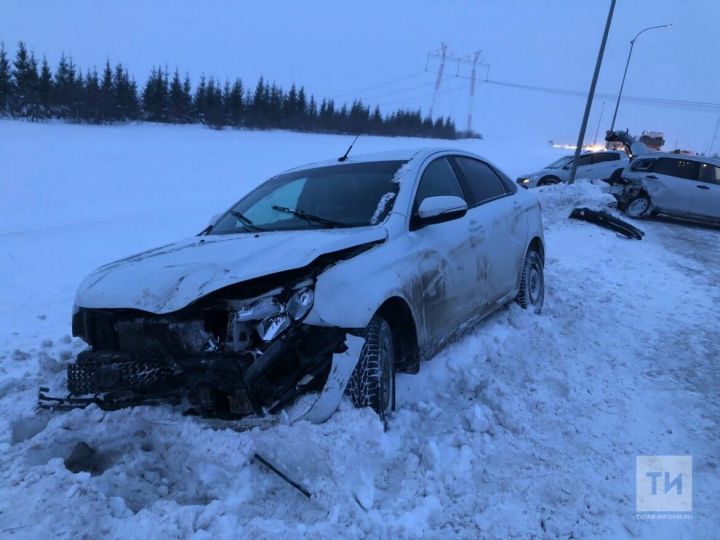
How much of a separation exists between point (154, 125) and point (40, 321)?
43436mm

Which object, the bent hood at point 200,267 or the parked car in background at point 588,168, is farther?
the parked car in background at point 588,168

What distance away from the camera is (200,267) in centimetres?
289

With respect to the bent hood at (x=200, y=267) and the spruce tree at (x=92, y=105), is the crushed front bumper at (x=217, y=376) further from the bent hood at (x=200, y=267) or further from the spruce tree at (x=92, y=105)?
the spruce tree at (x=92, y=105)

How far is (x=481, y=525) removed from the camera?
8.31ft

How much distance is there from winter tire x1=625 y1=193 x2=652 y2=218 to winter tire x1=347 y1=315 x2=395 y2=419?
1365 cm

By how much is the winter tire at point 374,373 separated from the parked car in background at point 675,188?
13626mm

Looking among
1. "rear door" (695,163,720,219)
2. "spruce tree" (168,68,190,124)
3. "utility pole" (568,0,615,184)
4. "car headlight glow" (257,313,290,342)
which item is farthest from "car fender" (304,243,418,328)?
"spruce tree" (168,68,190,124)

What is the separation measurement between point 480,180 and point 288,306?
9.71ft

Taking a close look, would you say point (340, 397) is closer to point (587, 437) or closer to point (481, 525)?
point (481, 525)

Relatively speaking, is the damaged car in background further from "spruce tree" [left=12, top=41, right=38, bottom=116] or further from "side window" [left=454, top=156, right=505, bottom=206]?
"spruce tree" [left=12, top=41, right=38, bottom=116]

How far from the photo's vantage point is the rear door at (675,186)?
13977 millimetres

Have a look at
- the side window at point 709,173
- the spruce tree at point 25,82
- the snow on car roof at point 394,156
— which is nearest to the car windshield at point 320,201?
the snow on car roof at point 394,156

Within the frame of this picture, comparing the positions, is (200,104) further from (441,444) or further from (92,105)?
(441,444)

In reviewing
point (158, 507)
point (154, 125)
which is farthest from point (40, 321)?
point (154, 125)
